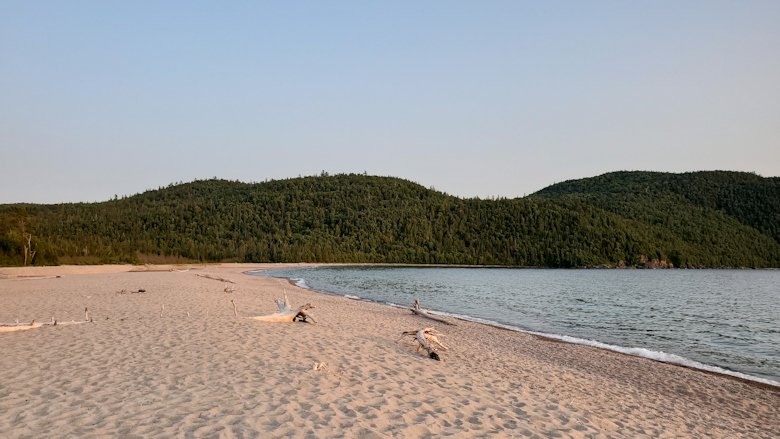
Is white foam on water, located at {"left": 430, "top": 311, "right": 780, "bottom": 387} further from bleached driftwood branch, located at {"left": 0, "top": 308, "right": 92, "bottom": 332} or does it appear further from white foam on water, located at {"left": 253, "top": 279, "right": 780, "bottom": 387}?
bleached driftwood branch, located at {"left": 0, "top": 308, "right": 92, "bottom": 332}

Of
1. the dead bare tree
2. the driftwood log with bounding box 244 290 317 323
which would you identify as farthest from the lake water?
the dead bare tree

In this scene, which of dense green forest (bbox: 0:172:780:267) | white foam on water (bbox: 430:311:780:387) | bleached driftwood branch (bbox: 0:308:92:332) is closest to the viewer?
bleached driftwood branch (bbox: 0:308:92:332)

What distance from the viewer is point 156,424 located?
247 inches

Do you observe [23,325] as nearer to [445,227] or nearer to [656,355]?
[656,355]

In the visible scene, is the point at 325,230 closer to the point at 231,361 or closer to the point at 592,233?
the point at 592,233

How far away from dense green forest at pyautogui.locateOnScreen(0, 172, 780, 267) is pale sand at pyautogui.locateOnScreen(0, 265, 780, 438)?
370ft

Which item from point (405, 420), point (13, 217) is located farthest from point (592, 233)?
point (405, 420)

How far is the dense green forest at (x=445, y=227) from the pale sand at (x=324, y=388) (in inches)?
4442

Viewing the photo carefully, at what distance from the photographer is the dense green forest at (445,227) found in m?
138

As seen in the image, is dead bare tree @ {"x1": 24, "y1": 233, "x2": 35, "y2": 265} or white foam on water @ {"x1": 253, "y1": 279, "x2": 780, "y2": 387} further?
dead bare tree @ {"x1": 24, "y1": 233, "x2": 35, "y2": 265}

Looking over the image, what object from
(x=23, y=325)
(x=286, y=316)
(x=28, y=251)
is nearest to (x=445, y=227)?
(x=28, y=251)

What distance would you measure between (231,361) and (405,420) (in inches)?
190

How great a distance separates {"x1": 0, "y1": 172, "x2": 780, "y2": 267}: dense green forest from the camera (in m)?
138

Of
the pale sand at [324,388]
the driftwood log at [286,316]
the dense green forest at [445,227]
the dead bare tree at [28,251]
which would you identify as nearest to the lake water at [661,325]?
the pale sand at [324,388]
